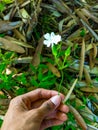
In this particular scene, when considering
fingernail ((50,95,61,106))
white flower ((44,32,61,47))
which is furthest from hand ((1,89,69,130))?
white flower ((44,32,61,47))

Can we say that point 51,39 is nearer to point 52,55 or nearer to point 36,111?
point 52,55

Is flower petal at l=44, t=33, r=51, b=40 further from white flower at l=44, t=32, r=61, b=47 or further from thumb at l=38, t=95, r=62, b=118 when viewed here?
thumb at l=38, t=95, r=62, b=118

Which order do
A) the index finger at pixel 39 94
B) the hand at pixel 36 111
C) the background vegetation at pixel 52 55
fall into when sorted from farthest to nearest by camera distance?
the background vegetation at pixel 52 55, the index finger at pixel 39 94, the hand at pixel 36 111

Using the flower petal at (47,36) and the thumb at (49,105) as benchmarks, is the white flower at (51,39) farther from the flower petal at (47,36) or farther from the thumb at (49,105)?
the thumb at (49,105)

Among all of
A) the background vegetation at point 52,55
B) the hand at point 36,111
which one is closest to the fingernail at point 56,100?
the hand at point 36,111

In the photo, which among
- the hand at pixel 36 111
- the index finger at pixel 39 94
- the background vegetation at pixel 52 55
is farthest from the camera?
the background vegetation at pixel 52 55

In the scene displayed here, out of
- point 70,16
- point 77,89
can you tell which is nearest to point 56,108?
point 77,89
